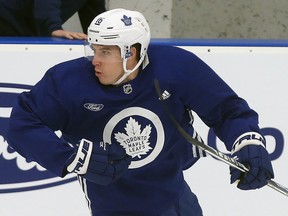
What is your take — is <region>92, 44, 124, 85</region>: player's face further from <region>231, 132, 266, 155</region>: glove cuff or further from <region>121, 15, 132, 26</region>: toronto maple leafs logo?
<region>231, 132, 266, 155</region>: glove cuff

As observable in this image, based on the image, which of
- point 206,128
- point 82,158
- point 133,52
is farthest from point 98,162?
point 206,128

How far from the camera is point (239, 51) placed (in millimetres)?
2670

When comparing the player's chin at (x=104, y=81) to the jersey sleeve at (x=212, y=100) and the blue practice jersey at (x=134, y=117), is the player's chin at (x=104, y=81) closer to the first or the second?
the blue practice jersey at (x=134, y=117)

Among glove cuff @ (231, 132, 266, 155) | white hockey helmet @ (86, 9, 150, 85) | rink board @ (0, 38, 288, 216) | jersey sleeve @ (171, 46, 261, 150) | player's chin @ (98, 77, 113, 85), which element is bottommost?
rink board @ (0, 38, 288, 216)

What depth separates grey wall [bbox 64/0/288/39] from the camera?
3844 millimetres

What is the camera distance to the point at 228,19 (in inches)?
153

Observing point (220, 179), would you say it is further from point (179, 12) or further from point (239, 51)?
point (179, 12)

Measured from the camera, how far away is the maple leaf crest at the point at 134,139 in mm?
1921

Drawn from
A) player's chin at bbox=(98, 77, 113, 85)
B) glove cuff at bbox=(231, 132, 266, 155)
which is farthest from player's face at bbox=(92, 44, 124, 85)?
glove cuff at bbox=(231, 132, 266, 155)

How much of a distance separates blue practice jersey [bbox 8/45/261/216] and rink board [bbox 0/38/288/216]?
0.70 metres

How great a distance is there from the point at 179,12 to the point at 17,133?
6.96ft

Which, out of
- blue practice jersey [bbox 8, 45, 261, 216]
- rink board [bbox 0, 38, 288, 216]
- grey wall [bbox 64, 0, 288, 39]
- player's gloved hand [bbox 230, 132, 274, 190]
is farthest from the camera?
grey wall [bbox 64, 0, 288, 39]

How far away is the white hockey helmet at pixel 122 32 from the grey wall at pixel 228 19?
6.15ft

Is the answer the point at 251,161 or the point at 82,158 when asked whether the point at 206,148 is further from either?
the point at 82,158
